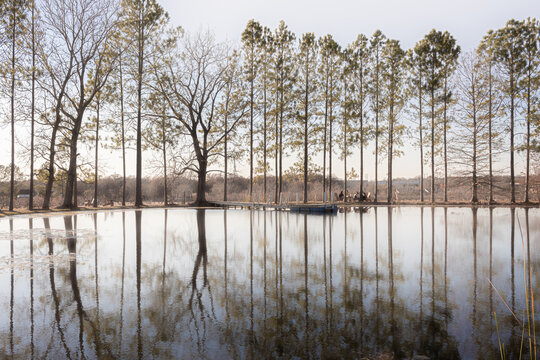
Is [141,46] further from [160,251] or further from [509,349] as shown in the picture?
[509,349]

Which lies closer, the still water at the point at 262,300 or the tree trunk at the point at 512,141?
the still water at the point at 262,300

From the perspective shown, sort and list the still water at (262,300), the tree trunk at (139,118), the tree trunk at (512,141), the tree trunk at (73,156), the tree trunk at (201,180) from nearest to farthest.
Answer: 1. the still water at (262,300)
2. the tree trunk at (73,156)
3. the tree trunk at (139,118)
4. the tree trunk at (512,141)
5. the tree trunk at (201,180)

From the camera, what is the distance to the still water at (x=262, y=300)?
3.50m

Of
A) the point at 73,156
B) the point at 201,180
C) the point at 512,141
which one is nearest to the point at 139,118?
the point at 73,156

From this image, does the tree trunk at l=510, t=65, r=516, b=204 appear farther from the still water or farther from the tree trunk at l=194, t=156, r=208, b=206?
the tree trunk at l=194, t=156, r=208, b=206

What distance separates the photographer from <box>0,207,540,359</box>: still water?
350 centimetres

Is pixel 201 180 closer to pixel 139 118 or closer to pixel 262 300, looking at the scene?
pixel 139 118

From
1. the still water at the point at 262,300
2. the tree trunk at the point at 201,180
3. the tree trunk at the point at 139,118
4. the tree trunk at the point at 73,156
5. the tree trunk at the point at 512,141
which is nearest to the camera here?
the still water at the point at 262,300

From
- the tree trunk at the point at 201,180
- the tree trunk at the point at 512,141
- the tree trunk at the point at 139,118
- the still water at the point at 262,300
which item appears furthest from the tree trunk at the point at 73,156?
the tree trunk at the point at 512,141

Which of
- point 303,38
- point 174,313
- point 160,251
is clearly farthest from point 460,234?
point 303,38

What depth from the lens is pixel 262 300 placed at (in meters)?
4.93

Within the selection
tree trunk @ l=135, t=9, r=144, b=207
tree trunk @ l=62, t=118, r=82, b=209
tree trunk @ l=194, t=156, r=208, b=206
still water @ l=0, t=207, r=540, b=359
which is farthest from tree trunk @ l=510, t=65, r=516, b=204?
tree trunk @ l=62, t=118, r=82, b=209

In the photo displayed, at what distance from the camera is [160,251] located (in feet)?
29.0

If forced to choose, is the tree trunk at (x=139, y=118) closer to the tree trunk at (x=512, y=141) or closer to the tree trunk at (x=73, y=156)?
the tree trunk at (x=73, y=156)
